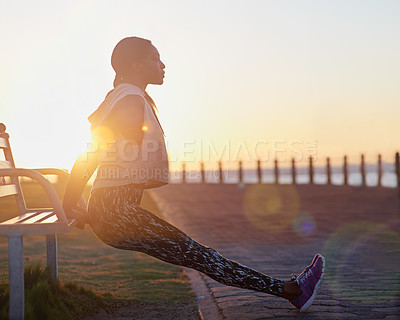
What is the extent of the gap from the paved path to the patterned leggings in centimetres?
47

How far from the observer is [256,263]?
5266 mm

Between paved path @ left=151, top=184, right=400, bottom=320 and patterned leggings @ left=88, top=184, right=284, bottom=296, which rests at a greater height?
patterned leggings @ left=88, top=184, right=284, bottom=296

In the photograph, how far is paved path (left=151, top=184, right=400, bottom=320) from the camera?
3445 millimetres

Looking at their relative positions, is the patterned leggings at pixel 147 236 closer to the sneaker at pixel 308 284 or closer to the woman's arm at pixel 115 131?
the woman's arm at pixel 115 131

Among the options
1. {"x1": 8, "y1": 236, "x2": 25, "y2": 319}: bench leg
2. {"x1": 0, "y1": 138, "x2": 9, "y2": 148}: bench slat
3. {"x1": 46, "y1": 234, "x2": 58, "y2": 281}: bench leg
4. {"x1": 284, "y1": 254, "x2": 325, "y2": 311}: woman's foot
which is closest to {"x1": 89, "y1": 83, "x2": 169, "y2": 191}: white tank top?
{"x1": 8, "y1": 236, "x2": 25, "y2": 319}: bench leg

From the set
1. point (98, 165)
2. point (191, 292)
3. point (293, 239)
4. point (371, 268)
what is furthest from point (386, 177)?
point (98, 165)

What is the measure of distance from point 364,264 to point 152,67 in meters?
3.46

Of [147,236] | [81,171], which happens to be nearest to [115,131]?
[81,171]

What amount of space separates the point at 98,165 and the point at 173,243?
636mm

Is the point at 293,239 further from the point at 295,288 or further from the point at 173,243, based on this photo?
the point at 173,243

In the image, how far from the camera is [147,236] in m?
2.83

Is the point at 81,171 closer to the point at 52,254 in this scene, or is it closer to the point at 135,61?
the point at 135,61

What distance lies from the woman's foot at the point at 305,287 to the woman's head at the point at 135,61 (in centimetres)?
159

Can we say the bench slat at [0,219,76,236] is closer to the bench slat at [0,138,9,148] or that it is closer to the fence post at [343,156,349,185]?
the bench slat at [0,138,9,148]
